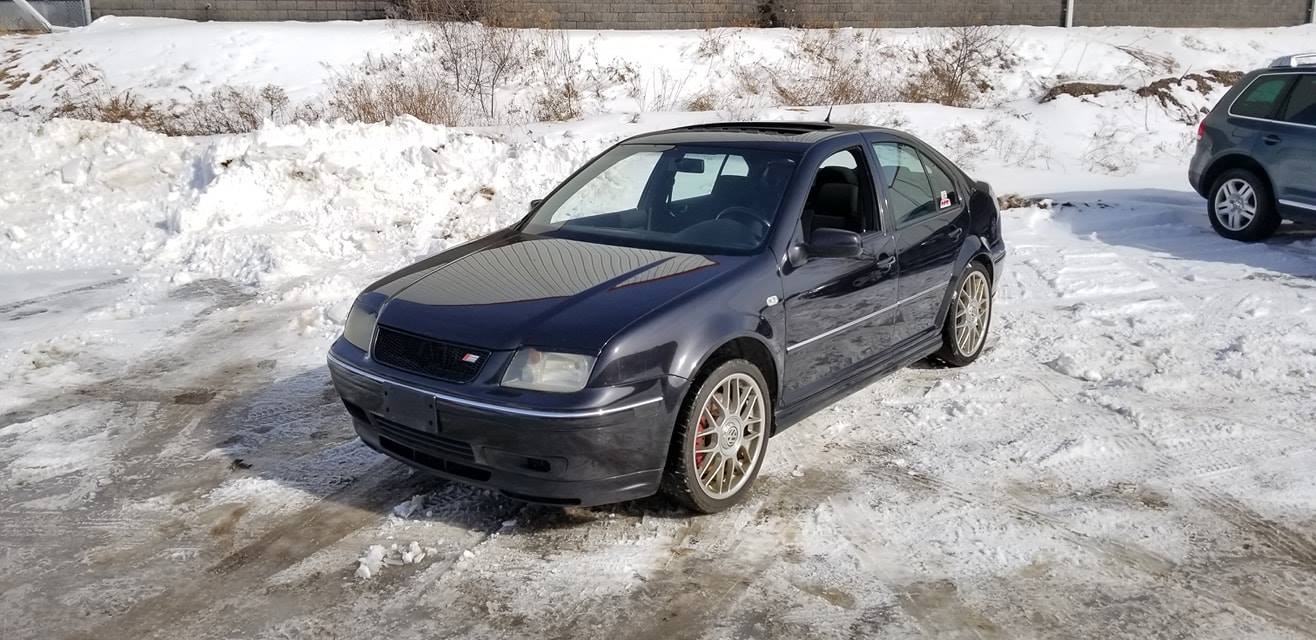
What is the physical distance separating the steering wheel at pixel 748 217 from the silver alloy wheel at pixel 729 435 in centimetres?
77

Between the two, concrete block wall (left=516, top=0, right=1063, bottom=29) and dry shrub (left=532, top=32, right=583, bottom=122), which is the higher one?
concrete block wall (left=516, top=0, right=1063, bottom=29)

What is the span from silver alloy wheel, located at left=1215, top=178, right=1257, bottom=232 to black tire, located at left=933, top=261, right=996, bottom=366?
4.39 m

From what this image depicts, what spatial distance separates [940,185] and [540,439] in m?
3.36

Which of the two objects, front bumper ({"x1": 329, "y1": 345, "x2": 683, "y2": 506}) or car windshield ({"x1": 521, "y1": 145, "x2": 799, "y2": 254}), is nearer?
front bumper ({"x1": 329, "y1": 345, "x2": 683, "y2": 506})

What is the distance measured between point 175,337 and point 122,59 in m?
12.9

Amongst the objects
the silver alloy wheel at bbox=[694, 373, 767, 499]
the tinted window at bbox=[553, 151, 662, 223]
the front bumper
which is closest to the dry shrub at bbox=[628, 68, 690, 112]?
the tinted window at bbox=[553, 151, 662, 223]

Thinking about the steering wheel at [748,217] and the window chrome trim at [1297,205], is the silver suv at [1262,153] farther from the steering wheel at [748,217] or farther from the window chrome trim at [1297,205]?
the steering wheel at [748,217]

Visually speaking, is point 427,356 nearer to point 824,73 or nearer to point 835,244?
point 835,244

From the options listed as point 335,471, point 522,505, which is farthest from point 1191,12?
point 335,471

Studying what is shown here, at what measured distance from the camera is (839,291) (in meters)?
5.11

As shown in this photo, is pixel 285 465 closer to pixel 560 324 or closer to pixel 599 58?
pixel 560 324

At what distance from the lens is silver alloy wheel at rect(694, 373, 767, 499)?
4441mm

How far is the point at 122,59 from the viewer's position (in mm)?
18031

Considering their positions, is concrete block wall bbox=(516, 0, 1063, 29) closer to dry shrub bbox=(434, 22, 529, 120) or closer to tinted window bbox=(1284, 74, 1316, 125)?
dry shrub bbox=(434, 22, 529, 120)
